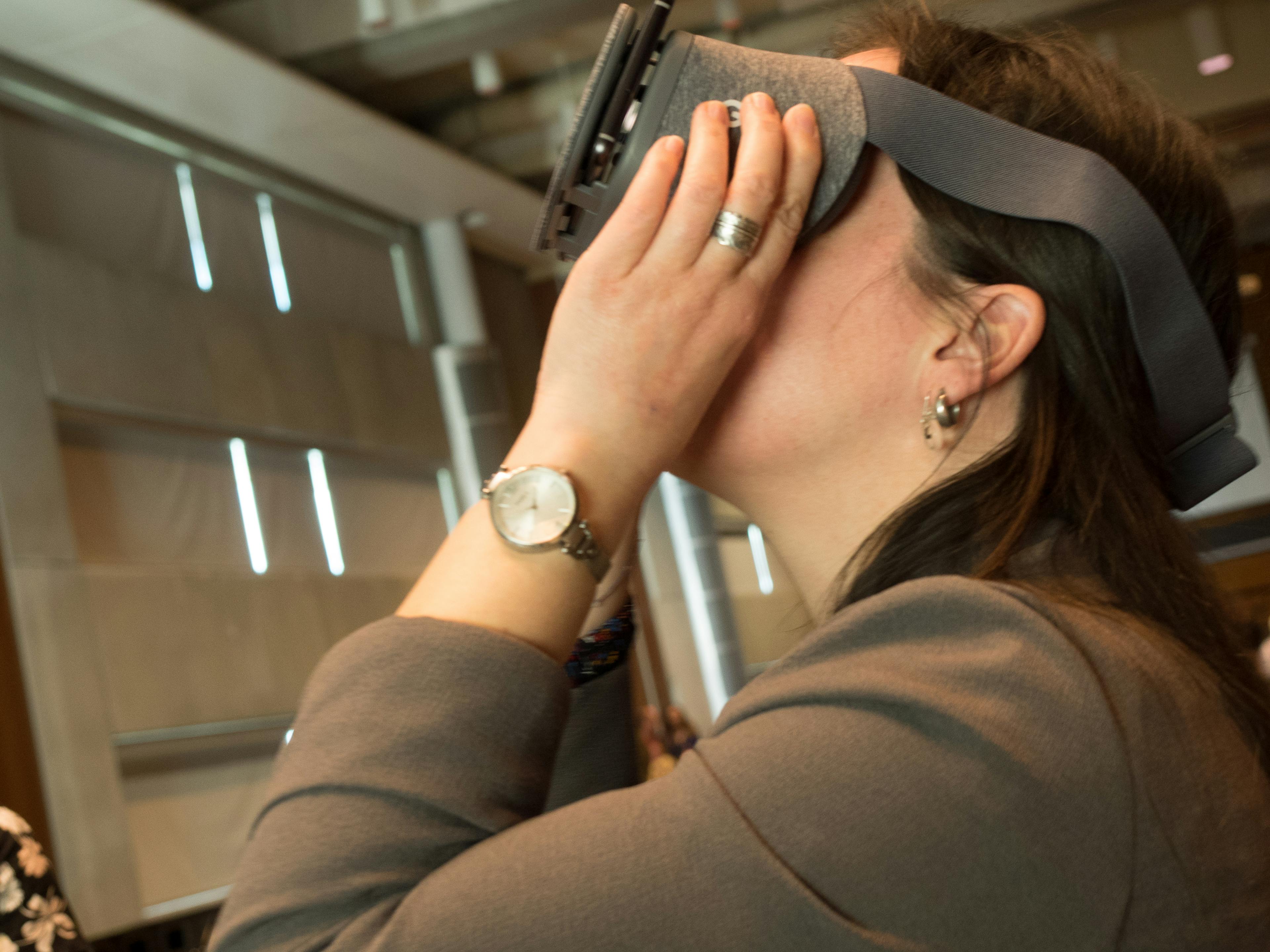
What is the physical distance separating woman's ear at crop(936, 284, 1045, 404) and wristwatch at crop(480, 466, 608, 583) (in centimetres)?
25

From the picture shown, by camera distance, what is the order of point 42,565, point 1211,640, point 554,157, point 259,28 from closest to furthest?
point 1211,640 → point 42,565 → point 259,28 → point 554,157

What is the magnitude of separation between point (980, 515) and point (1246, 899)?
0.76 ft

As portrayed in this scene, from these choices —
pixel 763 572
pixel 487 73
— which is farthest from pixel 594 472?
pixel 763 572

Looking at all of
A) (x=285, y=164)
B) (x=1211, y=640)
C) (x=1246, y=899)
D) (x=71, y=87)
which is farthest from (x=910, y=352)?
(x=285, y=164)

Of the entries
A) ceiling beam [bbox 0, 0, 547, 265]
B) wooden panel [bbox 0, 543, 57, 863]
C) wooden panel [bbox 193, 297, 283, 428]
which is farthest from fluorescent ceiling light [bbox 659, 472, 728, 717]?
wooden panel [bbox 0, 543, 57, 863]

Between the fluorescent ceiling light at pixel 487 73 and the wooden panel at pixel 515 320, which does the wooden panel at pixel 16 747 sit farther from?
the wooden panel at pixel 515 320

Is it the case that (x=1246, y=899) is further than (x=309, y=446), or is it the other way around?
(x=309, y=446)

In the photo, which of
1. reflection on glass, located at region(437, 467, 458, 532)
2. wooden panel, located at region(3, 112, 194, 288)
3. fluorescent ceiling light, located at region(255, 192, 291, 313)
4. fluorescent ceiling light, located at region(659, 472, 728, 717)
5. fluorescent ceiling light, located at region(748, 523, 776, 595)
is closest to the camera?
wooden panel, located at region(3, 112, 194, 288)

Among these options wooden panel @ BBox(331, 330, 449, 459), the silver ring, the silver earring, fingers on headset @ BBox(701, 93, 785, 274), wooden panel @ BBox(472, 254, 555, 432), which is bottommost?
the silver earring

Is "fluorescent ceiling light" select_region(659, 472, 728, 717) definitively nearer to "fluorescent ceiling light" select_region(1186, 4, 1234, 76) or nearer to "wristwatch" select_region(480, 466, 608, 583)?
"fluorescent ceiling light" select_region(1186, 4, 1234, 76)

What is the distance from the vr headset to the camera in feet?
2.07

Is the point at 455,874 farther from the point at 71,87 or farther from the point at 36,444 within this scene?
the point at 71,87

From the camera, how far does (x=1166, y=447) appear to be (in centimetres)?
75

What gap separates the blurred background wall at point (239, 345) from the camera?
12.8 ft
